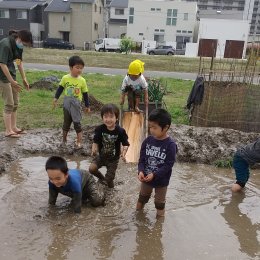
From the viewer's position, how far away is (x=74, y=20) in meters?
46.3

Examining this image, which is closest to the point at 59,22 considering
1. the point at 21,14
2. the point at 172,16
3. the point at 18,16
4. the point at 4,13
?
the point at 21,14

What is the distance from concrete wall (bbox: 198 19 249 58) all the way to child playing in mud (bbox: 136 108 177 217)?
140 feet

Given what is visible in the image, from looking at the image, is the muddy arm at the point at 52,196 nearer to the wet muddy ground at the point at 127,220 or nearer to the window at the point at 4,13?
the wet muddy ground at the point at 127,220

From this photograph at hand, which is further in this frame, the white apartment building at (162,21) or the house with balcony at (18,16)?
the white apartment building at (162,21)

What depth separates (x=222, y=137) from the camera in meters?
6.37

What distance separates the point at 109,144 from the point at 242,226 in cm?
173

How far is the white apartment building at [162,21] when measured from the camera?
4884cm

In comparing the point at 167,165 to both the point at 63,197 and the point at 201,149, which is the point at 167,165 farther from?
the point at 201,149

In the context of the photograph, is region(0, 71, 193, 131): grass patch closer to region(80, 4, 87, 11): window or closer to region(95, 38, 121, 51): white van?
region(95, 38, 121, 51): white van

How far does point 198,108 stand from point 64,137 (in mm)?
3203

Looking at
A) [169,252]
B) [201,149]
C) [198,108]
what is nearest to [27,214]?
[169,252]

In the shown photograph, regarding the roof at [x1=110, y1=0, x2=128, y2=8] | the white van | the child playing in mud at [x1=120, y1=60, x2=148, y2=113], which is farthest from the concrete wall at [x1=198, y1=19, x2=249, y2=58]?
the child playing in mud at [x1=120, y1=60, x2=148, y2=113]

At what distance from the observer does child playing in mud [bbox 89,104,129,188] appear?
3955mm

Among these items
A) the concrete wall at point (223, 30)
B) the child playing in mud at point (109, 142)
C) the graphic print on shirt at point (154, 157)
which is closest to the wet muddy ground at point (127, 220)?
the child playing in mud at point (109, 142)
